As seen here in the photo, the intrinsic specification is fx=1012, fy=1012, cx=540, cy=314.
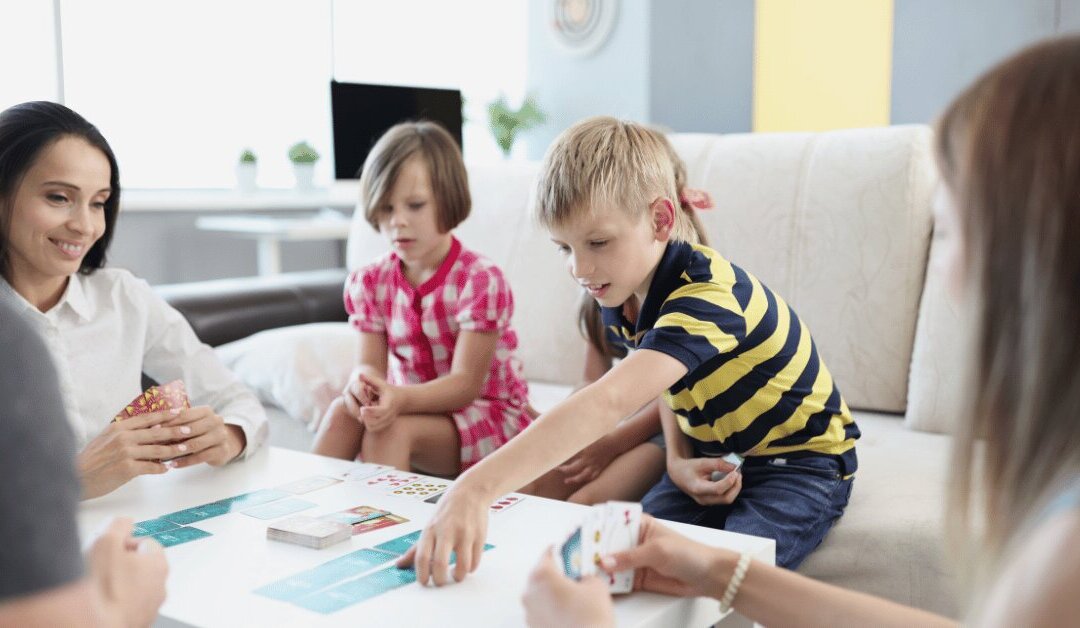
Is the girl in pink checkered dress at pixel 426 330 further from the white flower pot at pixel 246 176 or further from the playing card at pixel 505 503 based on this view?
the white flower pot at pixel 246 176

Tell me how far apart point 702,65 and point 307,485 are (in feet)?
14.9

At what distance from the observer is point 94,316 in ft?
5.68

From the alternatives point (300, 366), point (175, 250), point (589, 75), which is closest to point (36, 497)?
point (300, 366)

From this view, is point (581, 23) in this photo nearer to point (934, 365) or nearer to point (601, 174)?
point (934, 365)

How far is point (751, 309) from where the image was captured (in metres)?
1.48

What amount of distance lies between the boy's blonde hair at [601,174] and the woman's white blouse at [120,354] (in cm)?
64

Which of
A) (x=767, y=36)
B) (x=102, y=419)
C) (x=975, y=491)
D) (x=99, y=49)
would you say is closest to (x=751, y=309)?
(x=975, y=491)

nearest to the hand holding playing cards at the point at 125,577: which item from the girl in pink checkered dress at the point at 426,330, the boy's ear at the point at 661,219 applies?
the boy's ear at the point at 661,219

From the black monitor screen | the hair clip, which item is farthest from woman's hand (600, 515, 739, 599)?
the black monitor screen

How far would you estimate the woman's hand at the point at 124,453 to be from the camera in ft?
4.73

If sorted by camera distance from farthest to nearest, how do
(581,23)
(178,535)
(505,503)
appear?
1. (581,23)
2. (505,503)
3. (178,535)

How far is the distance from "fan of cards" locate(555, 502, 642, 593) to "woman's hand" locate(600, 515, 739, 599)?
14mm

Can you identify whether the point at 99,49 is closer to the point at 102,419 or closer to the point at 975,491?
the point at 102,419

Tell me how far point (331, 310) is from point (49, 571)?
8.04ft
